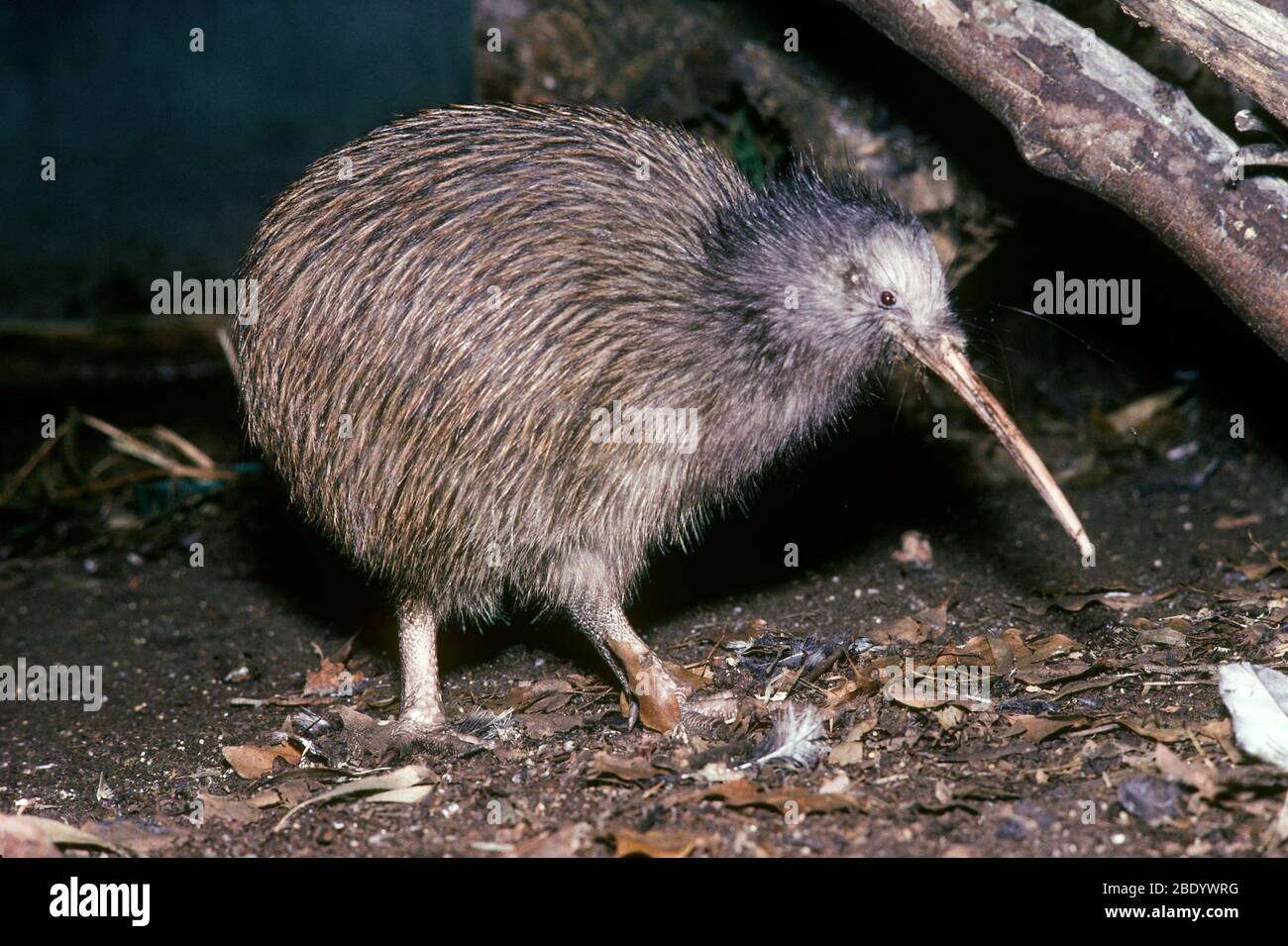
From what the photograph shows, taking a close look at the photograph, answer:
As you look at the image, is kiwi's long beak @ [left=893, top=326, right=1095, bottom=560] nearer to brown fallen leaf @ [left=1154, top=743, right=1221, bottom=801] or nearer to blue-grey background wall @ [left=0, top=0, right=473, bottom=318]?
brown fallen leaf @ [left=1154, top=743, right=1221, bottom=801]

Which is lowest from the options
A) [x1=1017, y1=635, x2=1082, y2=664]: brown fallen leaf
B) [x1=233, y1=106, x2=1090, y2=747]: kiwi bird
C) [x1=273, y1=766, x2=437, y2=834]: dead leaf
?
[x1=273, y1=766, x2=437, y2=834]: dead leaf

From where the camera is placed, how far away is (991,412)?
3.71 metres

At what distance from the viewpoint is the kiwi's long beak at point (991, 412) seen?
11.9 feet

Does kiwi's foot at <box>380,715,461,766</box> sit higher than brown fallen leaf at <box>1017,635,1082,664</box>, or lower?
lower

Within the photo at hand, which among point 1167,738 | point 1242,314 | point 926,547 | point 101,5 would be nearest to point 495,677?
point 926,547

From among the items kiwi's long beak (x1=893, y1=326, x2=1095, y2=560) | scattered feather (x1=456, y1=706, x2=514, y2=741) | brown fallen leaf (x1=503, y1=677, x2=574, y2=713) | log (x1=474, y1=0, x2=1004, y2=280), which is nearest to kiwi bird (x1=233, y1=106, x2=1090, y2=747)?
kiwi's long beak (x1=893, y1=326, x2=1095, y2=560)

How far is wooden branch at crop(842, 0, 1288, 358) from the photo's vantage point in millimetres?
4016

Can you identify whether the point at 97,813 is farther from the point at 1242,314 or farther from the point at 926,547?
the point at 1242,314

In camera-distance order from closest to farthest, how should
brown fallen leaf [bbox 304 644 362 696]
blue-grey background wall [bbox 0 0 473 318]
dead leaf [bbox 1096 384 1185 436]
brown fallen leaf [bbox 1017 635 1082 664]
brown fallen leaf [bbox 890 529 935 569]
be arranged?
1. brown fallen leaf [bbox 1017 635 1082 664]
2. brown fallen leaf [bbox 304 644 362 696]
3. brown fallen leaf [bbox 890 529 935 569]
4. dead leaf [bbox 1096 384 1185 436]
5. blue-grey background wall [bbox 0 0 473 318]

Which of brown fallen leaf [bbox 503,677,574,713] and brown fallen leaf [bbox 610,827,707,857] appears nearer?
brown fallen leaf [bbox 610,827,707,857]

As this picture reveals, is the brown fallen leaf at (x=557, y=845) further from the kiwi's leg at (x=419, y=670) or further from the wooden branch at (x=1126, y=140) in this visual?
the wooden branch at (x=1126, y=140)

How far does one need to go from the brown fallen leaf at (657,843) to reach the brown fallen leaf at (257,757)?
126 cm

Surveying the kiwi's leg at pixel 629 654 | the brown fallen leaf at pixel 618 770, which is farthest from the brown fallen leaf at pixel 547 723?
the brown fallen leaf at pixel 618 770

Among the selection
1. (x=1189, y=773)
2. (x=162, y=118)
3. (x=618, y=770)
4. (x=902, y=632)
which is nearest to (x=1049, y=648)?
(x=902, y=632)
